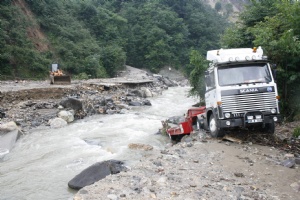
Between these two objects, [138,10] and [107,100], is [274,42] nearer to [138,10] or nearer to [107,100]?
[107,100]

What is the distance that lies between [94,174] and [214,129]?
14.2ft

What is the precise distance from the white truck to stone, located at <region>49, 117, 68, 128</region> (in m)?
7.80

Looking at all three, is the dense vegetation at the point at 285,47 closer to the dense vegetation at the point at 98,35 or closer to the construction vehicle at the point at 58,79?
the dense vegetation at the point at 98,35

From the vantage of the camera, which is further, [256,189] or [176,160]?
[176,160]

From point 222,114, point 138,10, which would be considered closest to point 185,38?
point 138,10

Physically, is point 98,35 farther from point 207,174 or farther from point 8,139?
point 207,174

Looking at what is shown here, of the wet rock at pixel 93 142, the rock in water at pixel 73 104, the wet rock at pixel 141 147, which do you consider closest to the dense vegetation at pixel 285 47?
the wet rock at pixel 141 147

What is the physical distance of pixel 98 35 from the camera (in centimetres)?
5653

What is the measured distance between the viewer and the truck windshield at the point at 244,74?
836cm

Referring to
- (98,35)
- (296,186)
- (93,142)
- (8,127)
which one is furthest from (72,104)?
(98,35)

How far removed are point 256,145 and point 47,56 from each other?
3251 cm

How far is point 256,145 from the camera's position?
27.2ft

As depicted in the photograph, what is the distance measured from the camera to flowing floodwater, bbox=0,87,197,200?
21.7 feet

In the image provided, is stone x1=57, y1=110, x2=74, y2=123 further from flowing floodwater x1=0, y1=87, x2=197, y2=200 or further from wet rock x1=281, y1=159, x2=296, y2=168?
wet rock x1=281, y1=159, x2=296, y2=168
